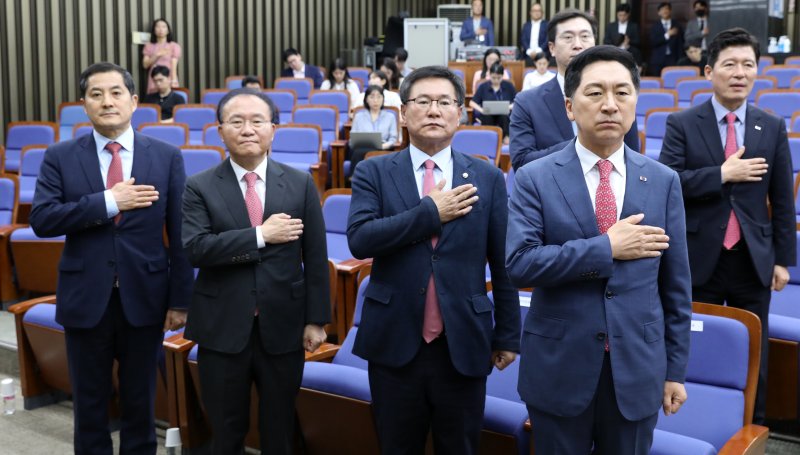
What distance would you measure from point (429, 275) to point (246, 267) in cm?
45

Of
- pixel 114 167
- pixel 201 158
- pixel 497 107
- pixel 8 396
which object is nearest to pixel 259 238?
pixel 114 167

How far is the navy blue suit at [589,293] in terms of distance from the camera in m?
1.46

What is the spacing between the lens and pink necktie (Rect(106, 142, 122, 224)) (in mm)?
2291

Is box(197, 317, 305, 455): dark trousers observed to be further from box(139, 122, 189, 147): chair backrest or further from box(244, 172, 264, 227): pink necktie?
box(139, 122, 189, 147): chair backrest

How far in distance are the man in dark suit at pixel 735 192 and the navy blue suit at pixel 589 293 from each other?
2.72ft

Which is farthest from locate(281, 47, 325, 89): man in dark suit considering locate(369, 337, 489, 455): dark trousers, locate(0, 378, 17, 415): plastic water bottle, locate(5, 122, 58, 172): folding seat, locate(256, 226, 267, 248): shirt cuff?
locate(369, 337, 489, 455): dark trousers

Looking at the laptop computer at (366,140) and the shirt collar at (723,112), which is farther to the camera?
the laptop computer at (366,140)

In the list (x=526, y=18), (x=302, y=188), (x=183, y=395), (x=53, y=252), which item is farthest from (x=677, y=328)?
(x=526, y=18)

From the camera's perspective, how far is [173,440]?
8.57ft

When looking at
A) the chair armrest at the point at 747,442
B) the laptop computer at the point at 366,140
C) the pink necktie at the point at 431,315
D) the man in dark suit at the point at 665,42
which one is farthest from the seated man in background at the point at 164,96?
the chair armrest at the point at 747,442

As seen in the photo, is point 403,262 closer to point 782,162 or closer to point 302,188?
point 302,188

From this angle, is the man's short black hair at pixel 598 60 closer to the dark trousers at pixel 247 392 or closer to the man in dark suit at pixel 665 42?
the dark trousers at pixel 247 392

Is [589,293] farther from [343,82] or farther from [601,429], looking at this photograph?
[343,82]

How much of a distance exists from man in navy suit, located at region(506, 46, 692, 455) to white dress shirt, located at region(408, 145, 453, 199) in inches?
14.5
